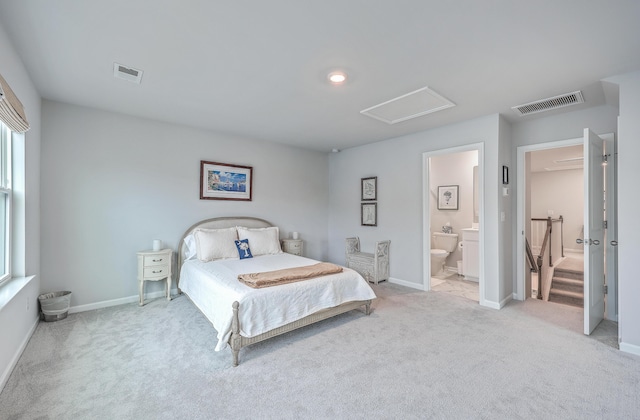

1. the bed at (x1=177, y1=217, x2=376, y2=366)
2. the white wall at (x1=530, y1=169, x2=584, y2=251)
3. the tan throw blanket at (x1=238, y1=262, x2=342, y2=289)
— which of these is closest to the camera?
the bed at (x1=177, y1=217, x2=376, y2=366)

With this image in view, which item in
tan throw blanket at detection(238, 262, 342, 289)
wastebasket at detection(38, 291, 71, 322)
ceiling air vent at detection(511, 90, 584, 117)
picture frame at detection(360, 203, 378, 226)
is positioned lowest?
wastebasket at detection(38, 291, 71, 322)

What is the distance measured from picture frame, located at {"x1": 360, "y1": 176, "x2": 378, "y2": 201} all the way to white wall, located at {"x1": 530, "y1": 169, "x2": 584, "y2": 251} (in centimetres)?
457

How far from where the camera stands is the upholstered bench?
15.5 ft

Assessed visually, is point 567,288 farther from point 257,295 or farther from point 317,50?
point 317,50

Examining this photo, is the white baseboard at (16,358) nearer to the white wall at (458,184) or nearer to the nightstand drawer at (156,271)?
the nightstand drawer at (156,271)

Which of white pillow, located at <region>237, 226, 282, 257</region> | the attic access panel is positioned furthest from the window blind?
the attic access panel

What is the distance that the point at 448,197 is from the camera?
5.93 metres

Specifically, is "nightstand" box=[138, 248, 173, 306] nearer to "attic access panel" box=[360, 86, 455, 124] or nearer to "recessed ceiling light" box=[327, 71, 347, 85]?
"recessed ceiling light" box=[327, 71, 347, 85]

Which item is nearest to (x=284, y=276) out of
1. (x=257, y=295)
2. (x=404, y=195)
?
(x=257, y=295)

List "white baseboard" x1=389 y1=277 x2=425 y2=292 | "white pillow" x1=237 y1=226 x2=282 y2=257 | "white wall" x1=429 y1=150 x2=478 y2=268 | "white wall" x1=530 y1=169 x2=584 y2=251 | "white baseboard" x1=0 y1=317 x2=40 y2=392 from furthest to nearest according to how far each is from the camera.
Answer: "white wall" x1=530 y1=169 x2=584 y2=251 < "white wall" x1=429 y1=150 x2=478 y2=268 < "white baseboard" x1=389 y1=277 x2=425 y2=292 < "white pillow" x1=237 y1=226 x2=282 y2=257 < "white baseboard" x1=0 y1=317 x2=40 y2=392

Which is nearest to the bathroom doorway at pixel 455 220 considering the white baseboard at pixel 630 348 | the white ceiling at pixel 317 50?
the white baseboard at pixel 630 348

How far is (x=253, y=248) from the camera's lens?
4.28 m

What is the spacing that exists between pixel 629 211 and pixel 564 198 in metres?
6.02

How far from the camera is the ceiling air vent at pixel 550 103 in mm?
2982
